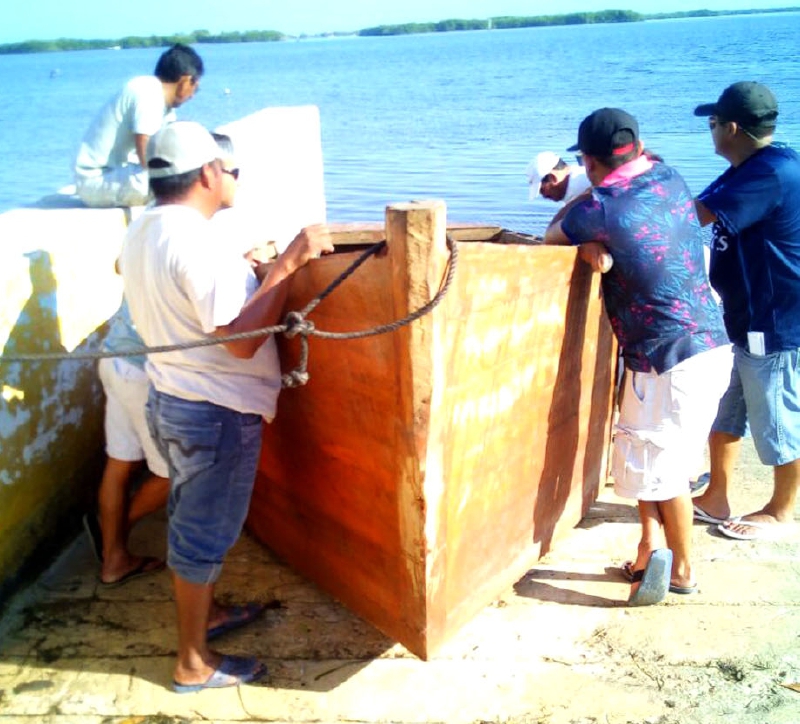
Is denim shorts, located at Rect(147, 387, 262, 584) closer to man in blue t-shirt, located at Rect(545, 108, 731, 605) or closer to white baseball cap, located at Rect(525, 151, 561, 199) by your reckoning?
man in blue t-shirt, located at Rect(545, 108, 731, 605)

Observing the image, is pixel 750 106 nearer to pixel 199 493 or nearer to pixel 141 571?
pixel 199 493

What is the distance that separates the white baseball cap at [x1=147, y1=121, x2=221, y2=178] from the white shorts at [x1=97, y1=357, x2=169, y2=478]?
1.10 meters

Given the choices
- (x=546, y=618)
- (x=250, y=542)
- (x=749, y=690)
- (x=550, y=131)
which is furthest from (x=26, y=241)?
(x=550, y=131)

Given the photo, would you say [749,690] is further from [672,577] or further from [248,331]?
[248,331]

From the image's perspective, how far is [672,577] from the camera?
3.58m

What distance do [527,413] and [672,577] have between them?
945 millimetres

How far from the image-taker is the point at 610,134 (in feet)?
10.2

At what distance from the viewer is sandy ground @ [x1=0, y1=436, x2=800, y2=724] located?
9.70 ft

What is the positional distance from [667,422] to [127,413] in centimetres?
217

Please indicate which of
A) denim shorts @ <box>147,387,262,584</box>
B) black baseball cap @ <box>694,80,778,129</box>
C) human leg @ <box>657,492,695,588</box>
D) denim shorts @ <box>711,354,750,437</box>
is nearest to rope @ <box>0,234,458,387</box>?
denim shorts @ <box>147,387,262,584</box>

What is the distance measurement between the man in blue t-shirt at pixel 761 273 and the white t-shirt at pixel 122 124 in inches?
122

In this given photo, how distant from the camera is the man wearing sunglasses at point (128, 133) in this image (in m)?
5.02

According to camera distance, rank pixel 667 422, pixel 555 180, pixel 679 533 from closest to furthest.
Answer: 1. pixel 667 422
2. pixel 679 533
3. pixel 555 180

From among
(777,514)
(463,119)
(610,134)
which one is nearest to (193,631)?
(610,134)
